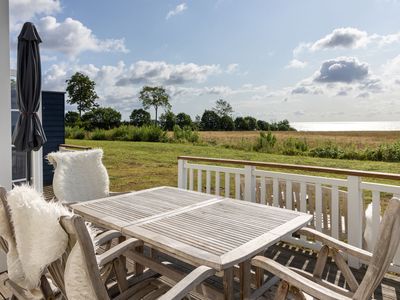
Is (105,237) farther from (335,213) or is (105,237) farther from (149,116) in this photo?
Result: (149,116)

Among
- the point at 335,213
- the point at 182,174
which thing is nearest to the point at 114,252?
the point at 335,213

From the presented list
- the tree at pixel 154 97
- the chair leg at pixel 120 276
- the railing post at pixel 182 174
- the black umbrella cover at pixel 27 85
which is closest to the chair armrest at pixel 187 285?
the chair leg at pixel 120 276

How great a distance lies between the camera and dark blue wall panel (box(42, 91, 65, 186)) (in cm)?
762

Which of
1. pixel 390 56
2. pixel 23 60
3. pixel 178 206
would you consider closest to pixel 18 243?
pixel 178 206

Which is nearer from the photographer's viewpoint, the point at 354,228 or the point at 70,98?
the point at 354,228

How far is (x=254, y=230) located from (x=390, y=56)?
1528 cm

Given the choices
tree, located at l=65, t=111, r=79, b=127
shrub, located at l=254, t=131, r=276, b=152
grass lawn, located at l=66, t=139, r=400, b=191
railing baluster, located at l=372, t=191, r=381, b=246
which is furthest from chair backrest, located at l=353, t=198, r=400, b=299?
tree, located at l=65, t=111, r=79, b=127

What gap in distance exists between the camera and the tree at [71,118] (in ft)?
55.4

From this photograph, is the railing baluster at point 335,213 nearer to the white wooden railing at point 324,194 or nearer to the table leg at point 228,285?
the white wooden railing at point 324,194

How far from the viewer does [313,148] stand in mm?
12391

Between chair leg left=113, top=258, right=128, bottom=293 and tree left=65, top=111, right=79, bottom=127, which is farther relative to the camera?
tree left=65, top=111, right=79, bottom=127

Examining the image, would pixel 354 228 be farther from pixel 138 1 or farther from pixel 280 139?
pixel 138 1

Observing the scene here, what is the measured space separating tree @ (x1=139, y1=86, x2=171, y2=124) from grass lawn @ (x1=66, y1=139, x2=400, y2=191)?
4.27 m

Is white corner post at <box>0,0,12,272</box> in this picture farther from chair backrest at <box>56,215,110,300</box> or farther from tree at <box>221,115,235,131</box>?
tree at <box>221,115,235,131</box>
